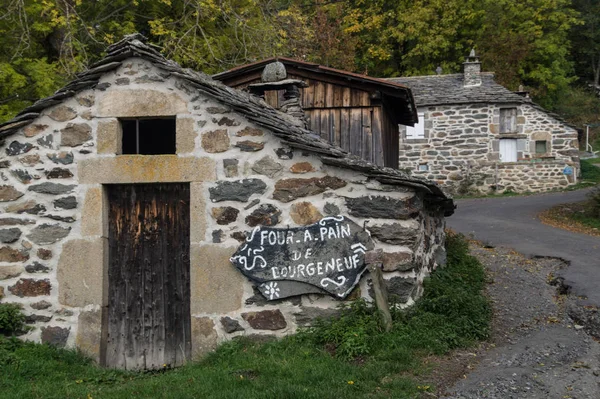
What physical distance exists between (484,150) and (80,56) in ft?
50.4

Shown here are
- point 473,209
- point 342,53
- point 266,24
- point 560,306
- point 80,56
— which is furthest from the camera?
point 342,53

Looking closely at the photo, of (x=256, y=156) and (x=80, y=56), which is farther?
(x=80, y=56)

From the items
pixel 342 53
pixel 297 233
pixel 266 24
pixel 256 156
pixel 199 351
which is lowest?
pixel 199 351

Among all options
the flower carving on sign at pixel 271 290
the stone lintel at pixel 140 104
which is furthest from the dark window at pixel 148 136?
the flower carving on sign at pixel 271 290

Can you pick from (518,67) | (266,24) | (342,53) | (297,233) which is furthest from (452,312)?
(518,67)

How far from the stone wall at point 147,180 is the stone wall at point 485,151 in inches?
664

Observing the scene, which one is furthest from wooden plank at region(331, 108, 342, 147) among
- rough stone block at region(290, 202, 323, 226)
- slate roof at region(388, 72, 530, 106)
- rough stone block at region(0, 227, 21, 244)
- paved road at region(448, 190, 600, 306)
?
slate roof at region(388, 72, 530, 106)

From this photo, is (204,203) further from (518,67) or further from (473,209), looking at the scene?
(518,67)

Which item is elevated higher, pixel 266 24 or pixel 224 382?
pixel 266 24

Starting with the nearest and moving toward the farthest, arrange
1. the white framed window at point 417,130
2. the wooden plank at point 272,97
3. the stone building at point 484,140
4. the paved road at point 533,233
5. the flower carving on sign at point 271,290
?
the flower carving on sign at point 271,290 → the wooden plank at point 272,97 → the paved road at point 533,233 → the stone building at point 484,140 → the white framed window at point 417,130

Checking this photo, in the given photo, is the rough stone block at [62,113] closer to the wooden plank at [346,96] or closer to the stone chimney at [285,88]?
the stone chimney at [285,88]

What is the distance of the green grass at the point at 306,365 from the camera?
513 cm

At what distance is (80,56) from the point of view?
13.5 metres

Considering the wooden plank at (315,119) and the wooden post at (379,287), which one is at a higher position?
the wooden plank at (315,119)
